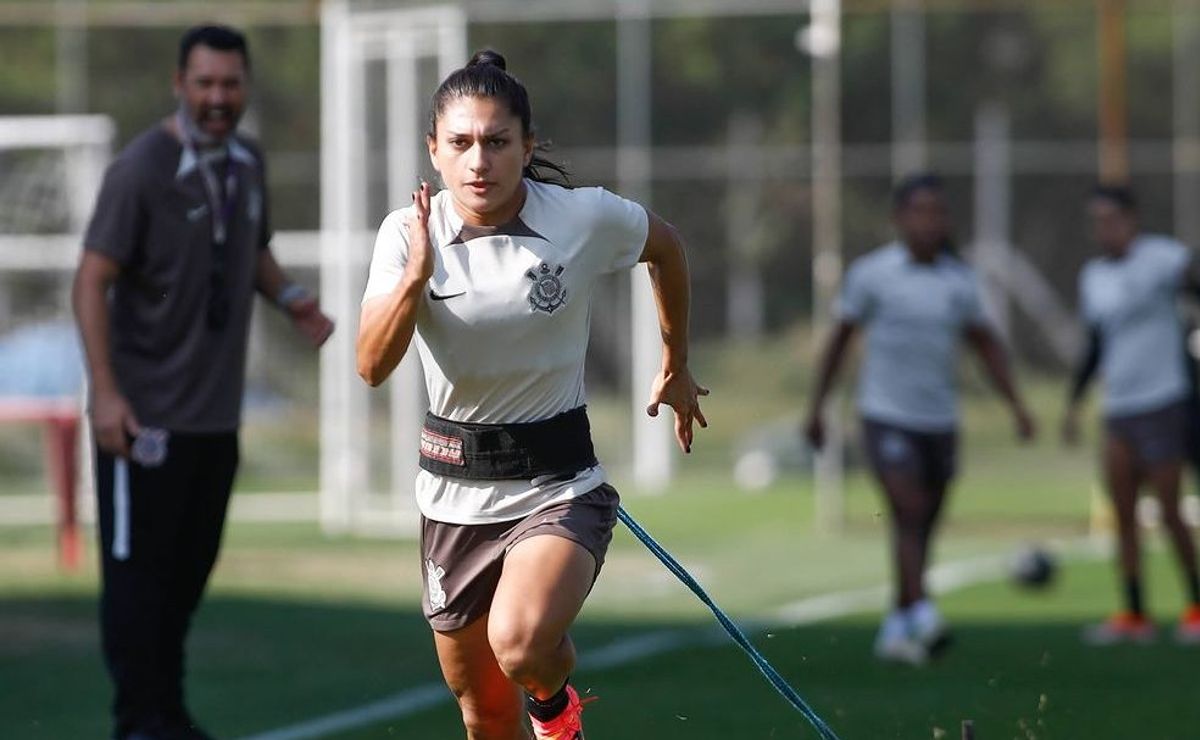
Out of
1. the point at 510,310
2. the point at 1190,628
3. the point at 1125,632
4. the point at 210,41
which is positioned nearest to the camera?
the point at 510,310

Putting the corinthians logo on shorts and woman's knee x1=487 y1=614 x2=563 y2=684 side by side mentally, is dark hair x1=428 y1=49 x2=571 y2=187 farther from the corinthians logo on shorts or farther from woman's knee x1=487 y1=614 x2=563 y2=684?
woman's knee x1=487 y1=614 x2=563 y2=684

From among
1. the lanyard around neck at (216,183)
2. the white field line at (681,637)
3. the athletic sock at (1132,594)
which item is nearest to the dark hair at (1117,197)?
the athletic sock at (1132,594)

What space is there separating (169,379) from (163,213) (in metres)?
0.59

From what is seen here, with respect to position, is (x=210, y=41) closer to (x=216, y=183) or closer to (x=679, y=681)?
(x=216, y=183)

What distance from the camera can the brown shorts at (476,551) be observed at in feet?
21.9

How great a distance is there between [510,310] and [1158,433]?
25.5 ft

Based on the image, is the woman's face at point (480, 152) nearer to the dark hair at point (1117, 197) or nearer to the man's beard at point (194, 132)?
the man's beard at point (194, 132)

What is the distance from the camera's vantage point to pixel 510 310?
21.3ft

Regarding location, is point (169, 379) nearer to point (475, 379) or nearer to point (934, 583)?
point (475, 379)

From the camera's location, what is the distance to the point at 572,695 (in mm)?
6719

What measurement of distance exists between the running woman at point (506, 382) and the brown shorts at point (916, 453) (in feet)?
18.4

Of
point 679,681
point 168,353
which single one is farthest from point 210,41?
point 679,681

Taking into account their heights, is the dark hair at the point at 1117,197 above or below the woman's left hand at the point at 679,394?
above

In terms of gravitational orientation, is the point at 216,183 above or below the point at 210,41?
below
